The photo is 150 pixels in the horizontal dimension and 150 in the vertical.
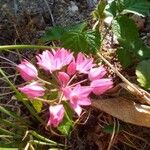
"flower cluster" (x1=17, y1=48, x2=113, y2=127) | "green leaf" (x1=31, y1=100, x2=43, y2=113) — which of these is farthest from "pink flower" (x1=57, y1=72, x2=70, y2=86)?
"green leaf" (x1=31, y1=100, x2=43, y2=113)

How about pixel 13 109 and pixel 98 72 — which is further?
pixel 13 109

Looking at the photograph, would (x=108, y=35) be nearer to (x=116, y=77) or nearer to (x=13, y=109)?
(x=116, y=77)

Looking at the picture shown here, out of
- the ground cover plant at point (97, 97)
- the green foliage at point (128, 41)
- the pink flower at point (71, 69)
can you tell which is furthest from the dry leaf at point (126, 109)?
the pink flower at point (71, 69)

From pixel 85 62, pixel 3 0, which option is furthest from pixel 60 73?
pixel 3 0

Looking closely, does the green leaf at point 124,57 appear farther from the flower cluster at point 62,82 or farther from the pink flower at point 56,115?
the pink flower at point 56,115

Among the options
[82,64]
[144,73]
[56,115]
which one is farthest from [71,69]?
[144,73]

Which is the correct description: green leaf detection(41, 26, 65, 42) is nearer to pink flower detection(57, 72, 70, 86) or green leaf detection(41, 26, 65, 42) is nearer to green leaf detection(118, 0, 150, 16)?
green leaf detection(118, 0, 150, 16)

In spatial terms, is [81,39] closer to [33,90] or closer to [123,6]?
[123,6]
